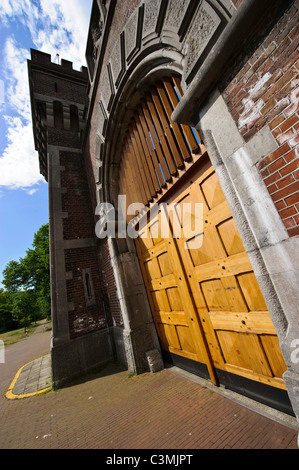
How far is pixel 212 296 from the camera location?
116 inches

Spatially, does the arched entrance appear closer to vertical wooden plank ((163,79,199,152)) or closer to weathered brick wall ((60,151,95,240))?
vertical wooden plank ((163,79,199,152))

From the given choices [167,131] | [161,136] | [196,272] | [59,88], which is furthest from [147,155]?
[59,88]

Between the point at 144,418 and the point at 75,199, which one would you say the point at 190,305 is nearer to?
the point at 144,418

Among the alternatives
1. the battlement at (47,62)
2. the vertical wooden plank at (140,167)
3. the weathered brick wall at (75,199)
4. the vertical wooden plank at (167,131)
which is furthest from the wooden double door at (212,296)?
the battlement at (47,62)

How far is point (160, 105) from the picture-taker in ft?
11.9

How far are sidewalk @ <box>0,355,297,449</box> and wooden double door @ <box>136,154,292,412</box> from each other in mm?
336

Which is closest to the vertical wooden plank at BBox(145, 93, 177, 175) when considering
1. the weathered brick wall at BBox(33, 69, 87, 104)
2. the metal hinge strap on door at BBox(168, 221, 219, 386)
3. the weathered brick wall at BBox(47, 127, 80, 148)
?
the metal hinge strap on door at BBox(168, 221, 219, 386)

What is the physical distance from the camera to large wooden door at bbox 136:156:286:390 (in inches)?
91.8

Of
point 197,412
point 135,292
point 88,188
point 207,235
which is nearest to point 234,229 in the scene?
point 207,235

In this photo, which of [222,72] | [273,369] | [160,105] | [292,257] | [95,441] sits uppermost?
[160,105]

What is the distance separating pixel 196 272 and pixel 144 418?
2.19 m

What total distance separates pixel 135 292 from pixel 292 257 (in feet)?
12.4

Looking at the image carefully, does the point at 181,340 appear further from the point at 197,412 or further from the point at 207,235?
the point at 207,235

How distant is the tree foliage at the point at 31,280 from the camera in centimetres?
1797
